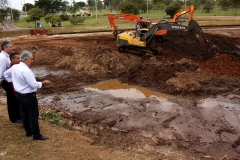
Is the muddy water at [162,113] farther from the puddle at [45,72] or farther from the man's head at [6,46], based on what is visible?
the man's head at [6,46]

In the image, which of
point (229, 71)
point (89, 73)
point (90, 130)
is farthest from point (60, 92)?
point (229, 71)

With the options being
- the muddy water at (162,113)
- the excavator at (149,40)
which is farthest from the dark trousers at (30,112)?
the excavator at (149,40)

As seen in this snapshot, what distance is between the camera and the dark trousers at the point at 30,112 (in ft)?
15.4

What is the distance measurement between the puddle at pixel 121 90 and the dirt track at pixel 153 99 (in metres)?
0.04

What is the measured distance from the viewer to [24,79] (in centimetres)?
461

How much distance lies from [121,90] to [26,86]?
569 cm

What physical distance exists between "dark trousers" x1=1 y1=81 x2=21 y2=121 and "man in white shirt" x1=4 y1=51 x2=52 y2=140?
90cm

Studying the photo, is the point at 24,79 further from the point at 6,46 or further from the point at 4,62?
the point at 6,46

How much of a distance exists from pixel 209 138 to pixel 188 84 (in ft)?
11.7

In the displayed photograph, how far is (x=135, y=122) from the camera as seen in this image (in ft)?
23.3

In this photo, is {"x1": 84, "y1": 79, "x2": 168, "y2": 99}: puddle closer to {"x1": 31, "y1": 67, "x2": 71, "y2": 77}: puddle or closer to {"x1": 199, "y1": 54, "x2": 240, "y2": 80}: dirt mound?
{"x1": 31, "y1": 67, "x2": 71, "y2": 77}: puddle

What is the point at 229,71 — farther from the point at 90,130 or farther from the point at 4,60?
the point at 4,60

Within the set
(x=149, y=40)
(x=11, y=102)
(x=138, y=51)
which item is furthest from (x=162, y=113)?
(x=138, y=51)

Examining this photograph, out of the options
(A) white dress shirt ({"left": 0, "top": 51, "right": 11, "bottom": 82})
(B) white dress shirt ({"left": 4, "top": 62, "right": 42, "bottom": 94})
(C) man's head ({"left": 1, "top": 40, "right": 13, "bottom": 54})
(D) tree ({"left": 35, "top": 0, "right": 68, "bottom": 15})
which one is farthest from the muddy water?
(D) tree ({"left": 35, "top": 0, "right": 68, "bottom": 15})
